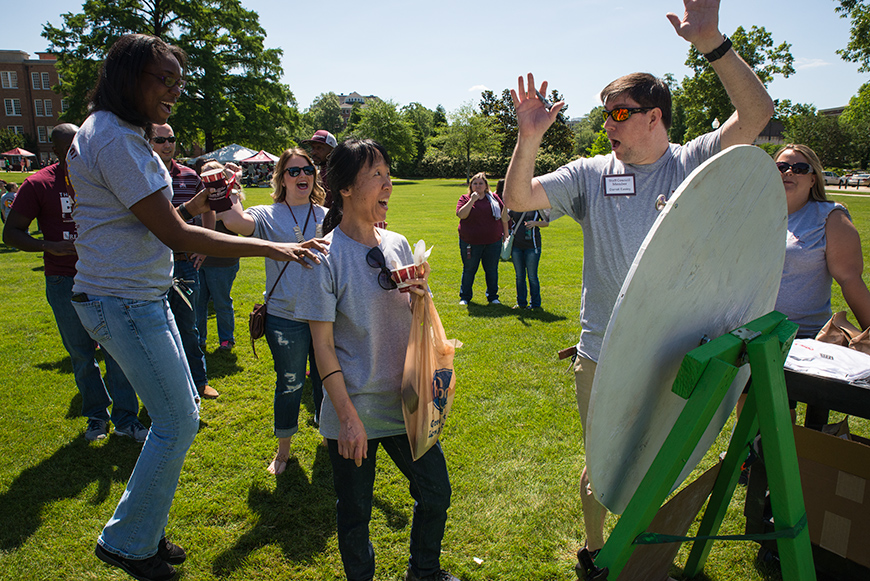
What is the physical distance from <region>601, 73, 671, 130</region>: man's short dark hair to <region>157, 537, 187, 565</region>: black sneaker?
3.13 metres

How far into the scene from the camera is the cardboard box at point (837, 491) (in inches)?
89.1

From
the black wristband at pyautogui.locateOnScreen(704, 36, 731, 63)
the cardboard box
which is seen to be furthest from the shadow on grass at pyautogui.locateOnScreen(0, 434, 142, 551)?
the black wristband at pyautogui.locateOnScreen(704, 36, 731, 63)

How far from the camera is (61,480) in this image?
3430 mm

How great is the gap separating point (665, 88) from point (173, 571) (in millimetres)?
3304

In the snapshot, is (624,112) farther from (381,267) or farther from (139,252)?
(139,252)

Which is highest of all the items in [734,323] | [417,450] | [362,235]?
[362,235]

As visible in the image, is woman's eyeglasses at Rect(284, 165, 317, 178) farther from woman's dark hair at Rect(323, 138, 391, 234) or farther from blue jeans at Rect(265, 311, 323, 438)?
woman's dark hair at Rect(323, 138, 391, 234)

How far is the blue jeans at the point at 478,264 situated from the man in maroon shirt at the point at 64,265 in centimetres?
536

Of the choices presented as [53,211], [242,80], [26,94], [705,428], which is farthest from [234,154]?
[26,94]

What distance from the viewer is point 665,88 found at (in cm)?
216

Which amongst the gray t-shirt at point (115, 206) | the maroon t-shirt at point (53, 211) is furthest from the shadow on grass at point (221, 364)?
the gray t-shirt at point (115, 206)

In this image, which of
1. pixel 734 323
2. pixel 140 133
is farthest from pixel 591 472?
pixel 140 133

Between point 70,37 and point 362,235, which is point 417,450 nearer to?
point 362,235

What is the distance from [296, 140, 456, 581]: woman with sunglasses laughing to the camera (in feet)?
6.61
